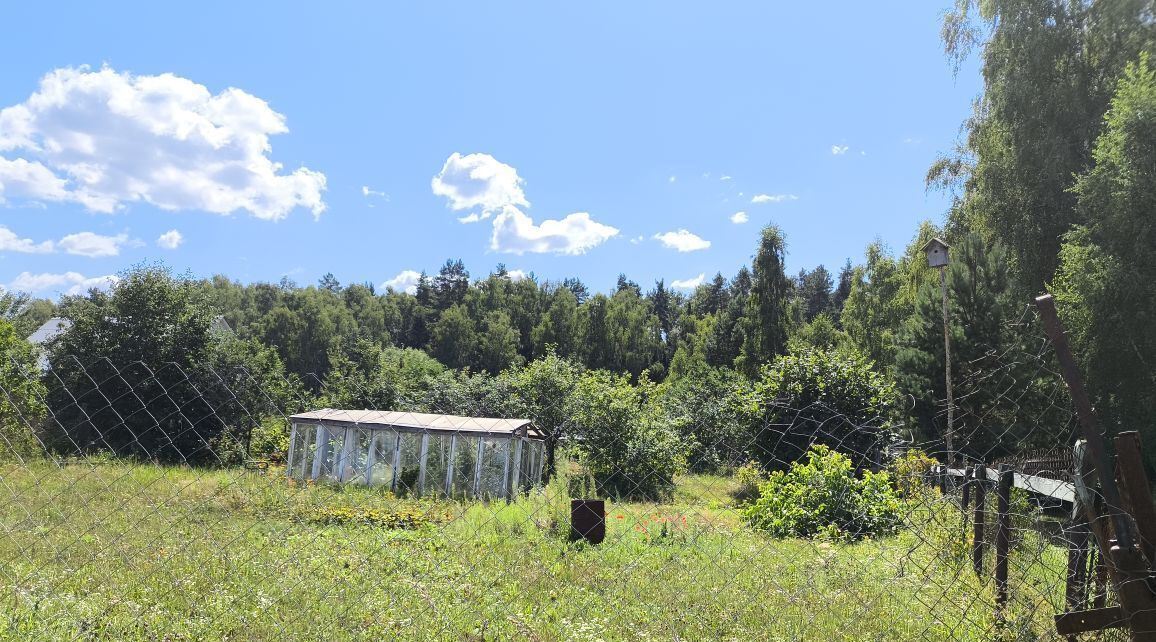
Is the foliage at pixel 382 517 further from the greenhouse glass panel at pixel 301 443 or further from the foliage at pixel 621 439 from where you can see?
the foliage at pixel 621 439

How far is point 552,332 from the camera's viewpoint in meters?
62.1

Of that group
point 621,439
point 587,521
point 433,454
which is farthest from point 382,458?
point 587,521

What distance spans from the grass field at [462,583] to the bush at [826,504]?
21.8 inches

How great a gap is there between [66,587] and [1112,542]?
5585mm

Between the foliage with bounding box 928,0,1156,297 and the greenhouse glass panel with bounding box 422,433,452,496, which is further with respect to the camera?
the foliage with bounding box 928,0,1156,297

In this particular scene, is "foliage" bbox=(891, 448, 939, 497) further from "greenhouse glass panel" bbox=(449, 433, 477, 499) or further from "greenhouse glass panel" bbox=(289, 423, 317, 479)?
"greenhouse glass panel" bbox=(289, 423, 317, 479)

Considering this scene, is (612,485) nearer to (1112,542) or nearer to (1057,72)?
(1112,542)

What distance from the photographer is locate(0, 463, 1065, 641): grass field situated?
12.0 ft

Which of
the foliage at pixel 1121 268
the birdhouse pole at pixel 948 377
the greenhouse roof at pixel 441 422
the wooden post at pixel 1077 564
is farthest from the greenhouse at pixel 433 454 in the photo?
the foliage at pixel 1121 268

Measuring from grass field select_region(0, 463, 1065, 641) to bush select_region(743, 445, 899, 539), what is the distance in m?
0.55

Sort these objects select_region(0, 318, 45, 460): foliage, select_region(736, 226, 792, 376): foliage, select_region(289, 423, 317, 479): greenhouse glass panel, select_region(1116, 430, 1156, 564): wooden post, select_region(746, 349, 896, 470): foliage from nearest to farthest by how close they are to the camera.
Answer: select_region(1116, 430, 1156, 564): wooden post
select_region(0, 318, 45, 460): foliage
select_region(746, 349, 896, 470): foliage
select_region(289, 423, 317, 479): greenhouse glass panel
select_region(736, 226, 792, 376): foliage

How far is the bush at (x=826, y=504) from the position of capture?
702 cm

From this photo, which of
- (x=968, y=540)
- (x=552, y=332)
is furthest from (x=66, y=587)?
(x=552, y=332)

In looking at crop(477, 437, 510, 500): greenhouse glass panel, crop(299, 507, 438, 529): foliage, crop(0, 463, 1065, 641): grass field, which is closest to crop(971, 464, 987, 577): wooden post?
crop(0, 463, 1065, 641): grass field
